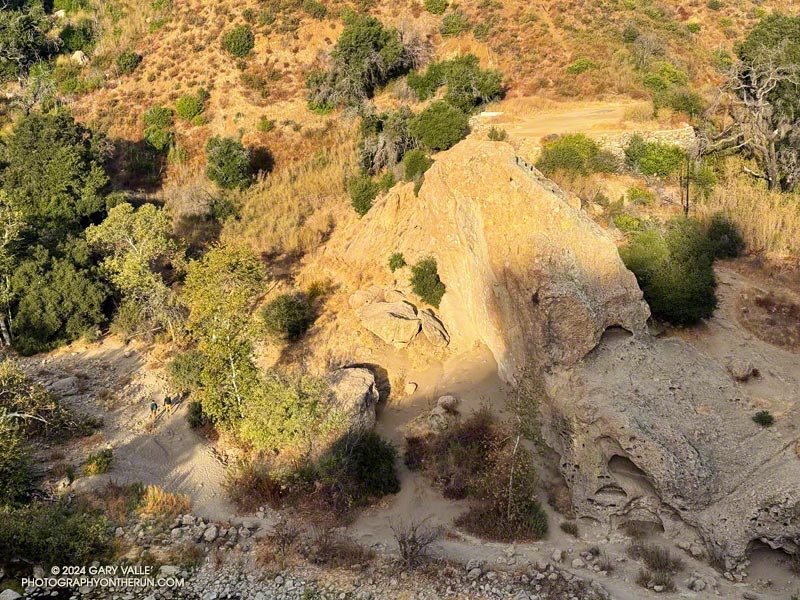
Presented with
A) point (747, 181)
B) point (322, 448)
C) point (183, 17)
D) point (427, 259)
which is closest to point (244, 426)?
point (322, 448)

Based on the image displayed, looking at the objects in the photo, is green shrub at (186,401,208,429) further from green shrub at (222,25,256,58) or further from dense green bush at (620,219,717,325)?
green shrub at (222,25,256,58)

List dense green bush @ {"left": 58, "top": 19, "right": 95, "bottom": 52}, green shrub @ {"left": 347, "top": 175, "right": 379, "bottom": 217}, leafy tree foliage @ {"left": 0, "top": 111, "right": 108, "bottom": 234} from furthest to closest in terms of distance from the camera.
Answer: dense green bush @ {"left": 58, "top": 19, "right": 95, "bottom": 52}, leafy tree foliage @ {"left": 0, "top": 111, "right": 108, "bottom": 234}, green shrub @ {"left": 347, "top": 175, "right": 379, "bottom": 217}

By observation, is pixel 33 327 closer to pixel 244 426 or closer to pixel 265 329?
pixel 265 329

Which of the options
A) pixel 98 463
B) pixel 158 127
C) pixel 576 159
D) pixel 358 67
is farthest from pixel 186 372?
pixel 358 67

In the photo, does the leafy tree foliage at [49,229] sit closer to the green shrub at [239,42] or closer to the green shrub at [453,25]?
the green shrub at [239,42]

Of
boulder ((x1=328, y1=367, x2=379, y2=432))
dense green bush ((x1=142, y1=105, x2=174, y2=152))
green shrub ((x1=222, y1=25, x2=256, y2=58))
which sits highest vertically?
green shrub ((x1=222, y1=25, x2=256, y2=58))

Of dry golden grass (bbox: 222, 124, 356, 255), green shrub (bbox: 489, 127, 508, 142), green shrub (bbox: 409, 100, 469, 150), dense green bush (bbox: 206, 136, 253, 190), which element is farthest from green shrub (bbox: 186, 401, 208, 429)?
green shrub (bbox: 489, 127, 508, 142)
